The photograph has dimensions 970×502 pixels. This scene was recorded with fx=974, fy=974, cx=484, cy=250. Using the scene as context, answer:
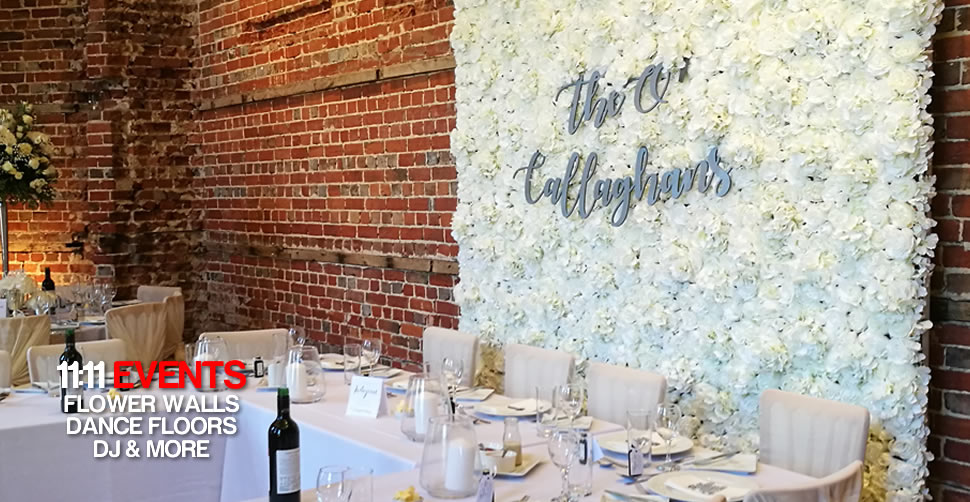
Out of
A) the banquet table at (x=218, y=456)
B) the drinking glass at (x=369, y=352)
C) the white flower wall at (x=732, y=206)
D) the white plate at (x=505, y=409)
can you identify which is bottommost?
the banquet table at (x=218, y=456)

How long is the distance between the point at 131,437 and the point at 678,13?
293 centimetres

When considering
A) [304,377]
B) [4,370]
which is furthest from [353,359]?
[4,370]

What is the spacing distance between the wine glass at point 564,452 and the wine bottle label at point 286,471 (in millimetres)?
706

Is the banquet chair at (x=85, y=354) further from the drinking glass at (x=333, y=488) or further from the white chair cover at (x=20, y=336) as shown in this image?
the drinking glass at (x=333, y=488)

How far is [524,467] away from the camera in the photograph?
296 centimetres

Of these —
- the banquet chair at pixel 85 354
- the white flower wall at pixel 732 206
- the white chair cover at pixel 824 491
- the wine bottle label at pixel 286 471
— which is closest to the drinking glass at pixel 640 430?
the white chair cover at pixel 824 491

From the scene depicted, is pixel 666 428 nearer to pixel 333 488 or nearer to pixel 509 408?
pixel 509 408

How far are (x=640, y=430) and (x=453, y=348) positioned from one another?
2.28m

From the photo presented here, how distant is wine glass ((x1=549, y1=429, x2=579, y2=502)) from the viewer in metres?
2.67

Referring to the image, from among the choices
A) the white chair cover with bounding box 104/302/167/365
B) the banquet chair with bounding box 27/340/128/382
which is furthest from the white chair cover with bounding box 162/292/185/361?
the banquet chair with bounding box 27/340/128/382

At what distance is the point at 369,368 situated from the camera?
4520 mm

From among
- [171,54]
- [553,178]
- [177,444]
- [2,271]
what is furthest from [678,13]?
[2,271]

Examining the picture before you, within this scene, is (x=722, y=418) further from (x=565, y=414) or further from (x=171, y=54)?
(x=171, y=54)

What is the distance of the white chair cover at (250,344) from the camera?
5320mm
